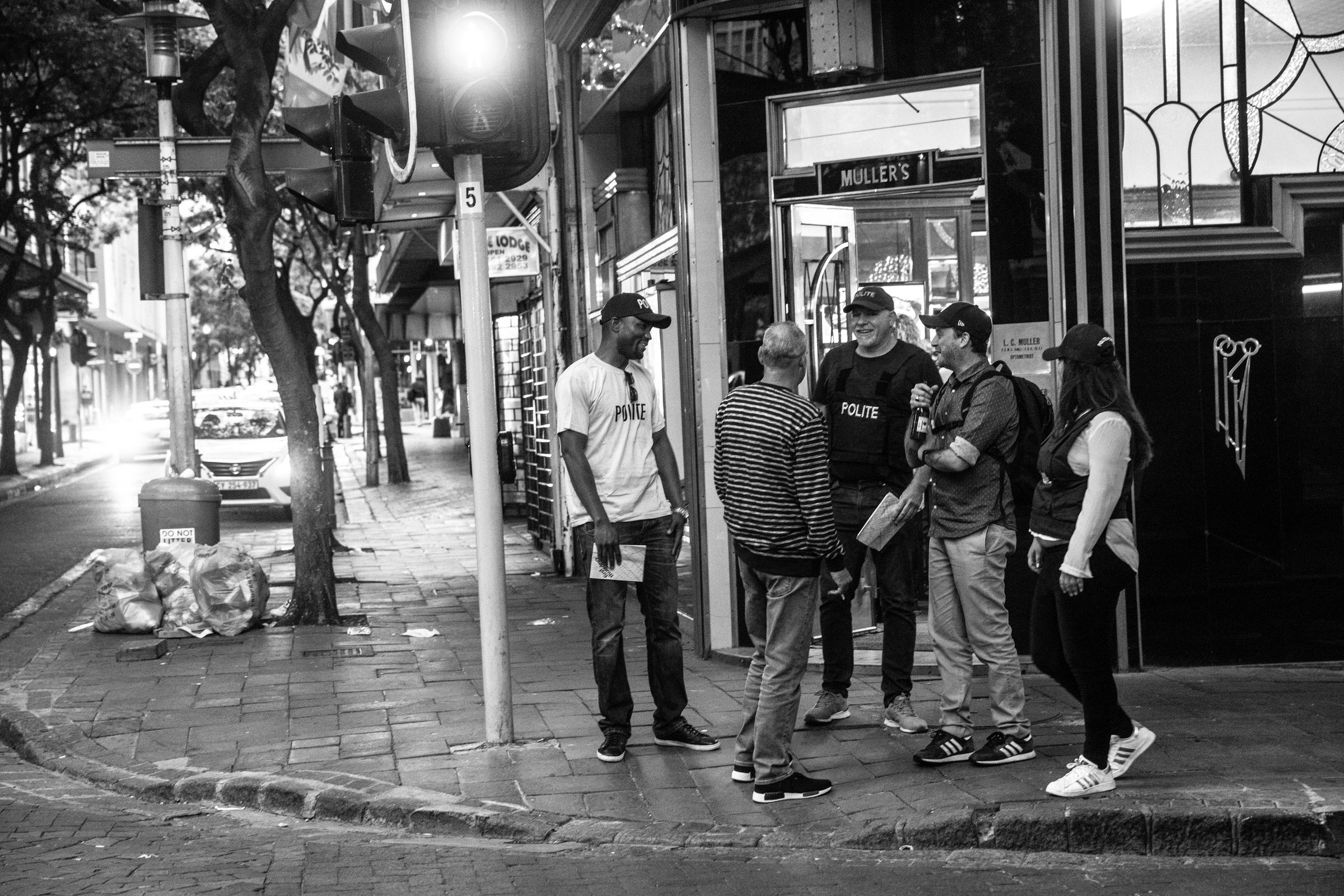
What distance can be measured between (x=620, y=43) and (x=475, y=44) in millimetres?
4951

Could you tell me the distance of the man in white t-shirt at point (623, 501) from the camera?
6289 millimetres

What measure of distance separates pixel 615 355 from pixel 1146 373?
321 cm

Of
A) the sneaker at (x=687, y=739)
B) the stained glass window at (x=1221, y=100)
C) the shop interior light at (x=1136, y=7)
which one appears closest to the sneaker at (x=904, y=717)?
the sneaker at (x=687, y=739)

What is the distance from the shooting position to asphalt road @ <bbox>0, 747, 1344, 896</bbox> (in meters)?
4.86

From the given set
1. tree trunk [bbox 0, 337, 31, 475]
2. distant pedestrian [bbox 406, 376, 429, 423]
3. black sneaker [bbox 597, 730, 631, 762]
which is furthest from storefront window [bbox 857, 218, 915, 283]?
distant pedestrian [bbox 406, 376, 429, 423]

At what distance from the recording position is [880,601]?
689cm

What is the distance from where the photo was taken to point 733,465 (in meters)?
5.77

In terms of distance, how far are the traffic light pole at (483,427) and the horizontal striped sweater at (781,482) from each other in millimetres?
1300

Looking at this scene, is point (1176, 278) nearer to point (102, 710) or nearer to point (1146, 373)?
point (1146, 373)

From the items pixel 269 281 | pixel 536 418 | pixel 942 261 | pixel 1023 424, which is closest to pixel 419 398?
pixel 536 418

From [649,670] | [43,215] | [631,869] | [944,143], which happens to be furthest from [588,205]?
[43,215]

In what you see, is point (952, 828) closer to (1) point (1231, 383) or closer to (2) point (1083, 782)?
(2) point (1083, 782)

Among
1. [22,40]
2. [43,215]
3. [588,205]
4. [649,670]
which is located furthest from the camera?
[43,215]

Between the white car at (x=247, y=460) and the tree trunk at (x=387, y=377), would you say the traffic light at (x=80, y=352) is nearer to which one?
the tree trunk at (x=387, y=377)
